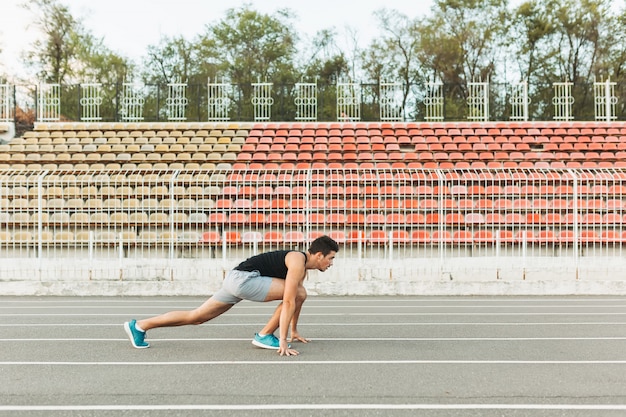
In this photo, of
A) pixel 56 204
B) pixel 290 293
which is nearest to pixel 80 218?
pixel 56 204

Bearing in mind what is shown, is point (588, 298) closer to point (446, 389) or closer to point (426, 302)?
point (426, 302)

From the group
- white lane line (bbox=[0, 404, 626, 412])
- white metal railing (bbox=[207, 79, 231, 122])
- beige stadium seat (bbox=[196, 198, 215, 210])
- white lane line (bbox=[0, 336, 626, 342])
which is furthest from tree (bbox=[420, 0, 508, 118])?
white lane line (bbox=[0, 404, 626, 412])

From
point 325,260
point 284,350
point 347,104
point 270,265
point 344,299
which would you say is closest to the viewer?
point 284,350

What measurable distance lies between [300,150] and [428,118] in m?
7.40

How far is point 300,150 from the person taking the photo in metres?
23.5

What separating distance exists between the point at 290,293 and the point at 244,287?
518mm

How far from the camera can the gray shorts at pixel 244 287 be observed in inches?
295

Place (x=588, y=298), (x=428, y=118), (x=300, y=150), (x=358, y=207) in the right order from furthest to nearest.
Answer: (x=428, y=118), (x=300, y=150), (x=358, y=207), (x=588, y=298)

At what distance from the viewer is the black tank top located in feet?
25.2

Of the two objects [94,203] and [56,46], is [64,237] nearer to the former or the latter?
[94,203]

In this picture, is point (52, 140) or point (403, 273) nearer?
point (403, 273)

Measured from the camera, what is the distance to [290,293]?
287 inches

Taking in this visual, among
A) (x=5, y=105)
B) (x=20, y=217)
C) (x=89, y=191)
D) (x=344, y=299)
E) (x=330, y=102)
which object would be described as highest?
(x=330, y=102)

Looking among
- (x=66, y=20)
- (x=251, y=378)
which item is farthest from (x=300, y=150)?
(x=66, y=20)
